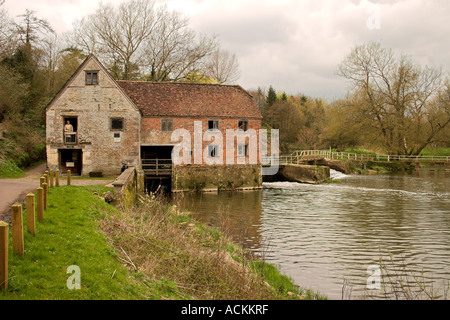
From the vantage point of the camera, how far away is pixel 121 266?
7.95 metres

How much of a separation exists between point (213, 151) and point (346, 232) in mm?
16354

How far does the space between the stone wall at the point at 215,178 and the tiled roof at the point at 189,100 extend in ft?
14.2

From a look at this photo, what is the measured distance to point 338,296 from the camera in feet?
32.4

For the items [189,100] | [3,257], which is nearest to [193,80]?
[189,100]

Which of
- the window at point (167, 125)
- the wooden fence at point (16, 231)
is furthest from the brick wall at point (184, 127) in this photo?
the wooden fence at point (16, 231)

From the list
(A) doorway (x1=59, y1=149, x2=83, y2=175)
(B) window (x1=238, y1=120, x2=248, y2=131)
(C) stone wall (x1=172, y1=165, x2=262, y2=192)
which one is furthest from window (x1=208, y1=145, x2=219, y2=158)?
(A) doorway (x1=59, y1=149, x2=83, y2=175)

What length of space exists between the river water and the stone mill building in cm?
263

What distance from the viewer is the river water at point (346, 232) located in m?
11.3

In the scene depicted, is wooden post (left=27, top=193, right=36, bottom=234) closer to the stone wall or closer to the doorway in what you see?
the doorway

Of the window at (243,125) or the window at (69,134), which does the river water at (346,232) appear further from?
the window at (69,134)

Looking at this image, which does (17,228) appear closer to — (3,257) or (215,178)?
(3,257)
